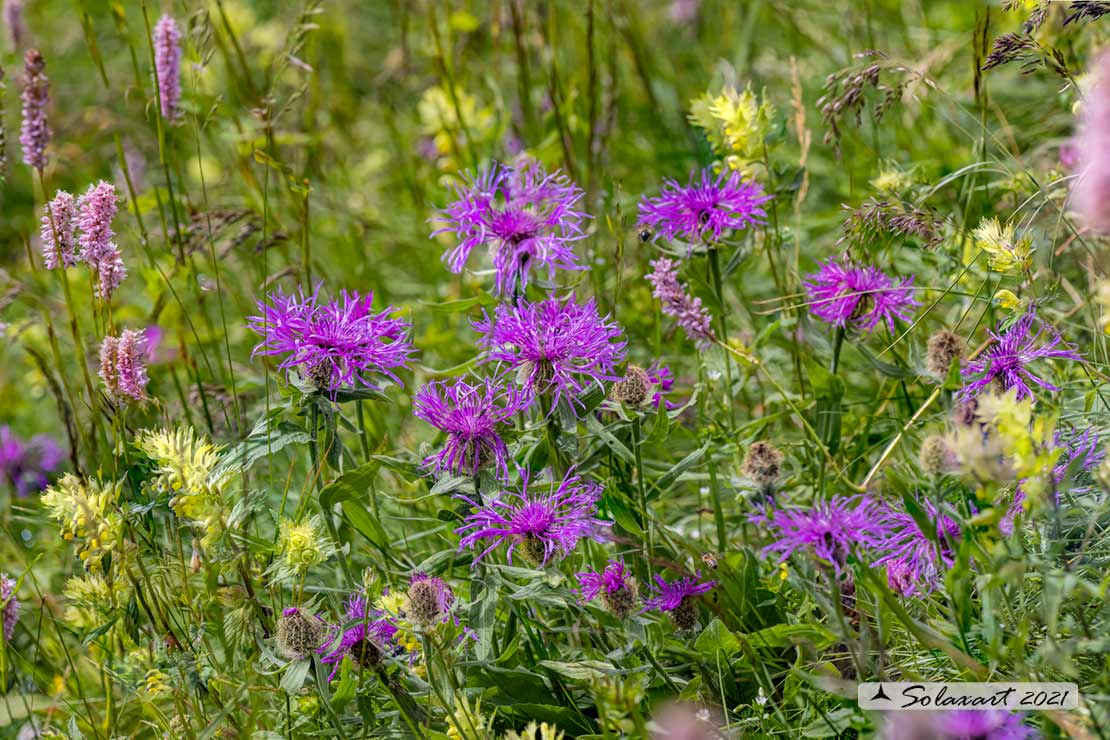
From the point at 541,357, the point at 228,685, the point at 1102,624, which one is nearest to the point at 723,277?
the point at 541,357

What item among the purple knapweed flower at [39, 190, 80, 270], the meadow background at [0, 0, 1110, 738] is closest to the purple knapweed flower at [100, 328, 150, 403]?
the meadow background at [0, 0, 1110, 738]

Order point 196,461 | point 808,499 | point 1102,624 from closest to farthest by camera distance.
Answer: point 1102,624 → point 196,461 → point 808,499

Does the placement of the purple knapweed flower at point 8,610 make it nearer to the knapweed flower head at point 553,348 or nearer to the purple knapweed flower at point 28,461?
the knapweed flower head at point 553,348

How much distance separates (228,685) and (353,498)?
11.4 inches

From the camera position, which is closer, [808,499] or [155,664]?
[155,664]

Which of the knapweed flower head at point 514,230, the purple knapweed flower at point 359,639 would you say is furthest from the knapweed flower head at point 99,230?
the purple knapweed flower at point 359,639

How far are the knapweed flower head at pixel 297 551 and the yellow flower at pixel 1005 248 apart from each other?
3.08 feet

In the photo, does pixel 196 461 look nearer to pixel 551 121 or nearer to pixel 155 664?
pixel 155 664

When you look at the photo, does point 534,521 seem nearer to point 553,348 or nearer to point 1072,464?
point 553,348

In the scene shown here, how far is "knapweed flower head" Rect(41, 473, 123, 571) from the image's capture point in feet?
4.34

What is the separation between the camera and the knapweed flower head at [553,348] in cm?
142

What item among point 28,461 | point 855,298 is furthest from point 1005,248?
point 28,461

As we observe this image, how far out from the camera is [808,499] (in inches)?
69.9

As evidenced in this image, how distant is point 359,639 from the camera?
1425 millimetres
